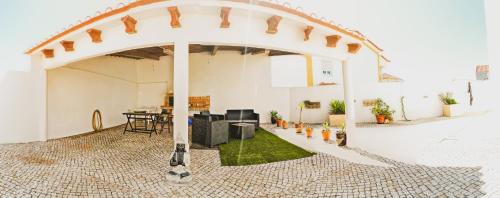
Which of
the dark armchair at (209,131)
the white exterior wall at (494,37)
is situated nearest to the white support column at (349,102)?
the white exterior wall at (494,37)

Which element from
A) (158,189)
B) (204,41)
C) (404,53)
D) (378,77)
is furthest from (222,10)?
(404,53)

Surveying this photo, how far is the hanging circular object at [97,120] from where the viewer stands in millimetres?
7750

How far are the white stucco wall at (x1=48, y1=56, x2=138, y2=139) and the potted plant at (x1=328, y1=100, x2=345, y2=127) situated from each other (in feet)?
30.6

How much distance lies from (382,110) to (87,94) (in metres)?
12.1

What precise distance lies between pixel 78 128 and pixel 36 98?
155 cm

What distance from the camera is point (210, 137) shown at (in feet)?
17.0

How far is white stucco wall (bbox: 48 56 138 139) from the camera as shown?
659 cm

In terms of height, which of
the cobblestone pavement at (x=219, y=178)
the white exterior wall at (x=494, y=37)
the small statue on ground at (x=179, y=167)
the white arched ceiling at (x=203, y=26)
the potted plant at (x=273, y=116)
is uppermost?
the white arched ceiling at (x=203, y=26)

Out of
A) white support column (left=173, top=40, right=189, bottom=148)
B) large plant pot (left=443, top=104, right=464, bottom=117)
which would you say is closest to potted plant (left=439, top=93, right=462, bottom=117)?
large plant pot (left=443, top=104, right=464, bottom=117)

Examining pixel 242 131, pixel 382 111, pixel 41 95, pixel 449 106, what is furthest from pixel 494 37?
pixel 449 106

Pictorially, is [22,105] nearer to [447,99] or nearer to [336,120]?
[336,120]

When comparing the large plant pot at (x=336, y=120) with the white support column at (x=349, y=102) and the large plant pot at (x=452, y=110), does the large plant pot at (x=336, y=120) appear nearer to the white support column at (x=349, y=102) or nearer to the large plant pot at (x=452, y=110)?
the white support column at (x=349, y=102)

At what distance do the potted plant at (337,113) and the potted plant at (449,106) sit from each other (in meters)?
6.86

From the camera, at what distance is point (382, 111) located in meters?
9.66
